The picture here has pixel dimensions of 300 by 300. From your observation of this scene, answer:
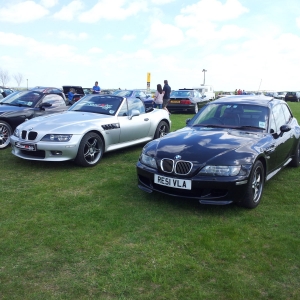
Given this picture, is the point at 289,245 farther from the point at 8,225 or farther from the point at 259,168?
the point at 8,225

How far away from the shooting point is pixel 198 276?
9.46 feet

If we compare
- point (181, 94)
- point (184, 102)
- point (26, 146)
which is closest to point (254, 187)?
point (26, 146)

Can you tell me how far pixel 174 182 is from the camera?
422 cm

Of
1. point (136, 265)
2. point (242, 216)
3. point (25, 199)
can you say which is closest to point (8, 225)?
point (25, 199)

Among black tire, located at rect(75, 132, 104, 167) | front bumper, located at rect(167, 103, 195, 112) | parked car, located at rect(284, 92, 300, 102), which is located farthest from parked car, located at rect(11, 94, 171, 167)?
parked car, located at rect(284, 92, 300, 102)

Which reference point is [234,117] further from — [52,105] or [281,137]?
[52,105]

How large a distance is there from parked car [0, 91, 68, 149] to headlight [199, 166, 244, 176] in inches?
220

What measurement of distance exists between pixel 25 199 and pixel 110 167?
6.99ft

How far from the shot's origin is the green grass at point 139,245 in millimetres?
2732

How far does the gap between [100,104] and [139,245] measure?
15.4 feet

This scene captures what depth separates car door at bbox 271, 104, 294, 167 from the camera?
525 cm

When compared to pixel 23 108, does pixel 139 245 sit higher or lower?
lower

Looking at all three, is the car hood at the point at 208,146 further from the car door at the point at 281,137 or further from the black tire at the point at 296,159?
the black tire at the point at 296,159

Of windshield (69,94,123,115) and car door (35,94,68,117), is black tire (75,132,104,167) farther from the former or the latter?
car door (35,94,68,117)
